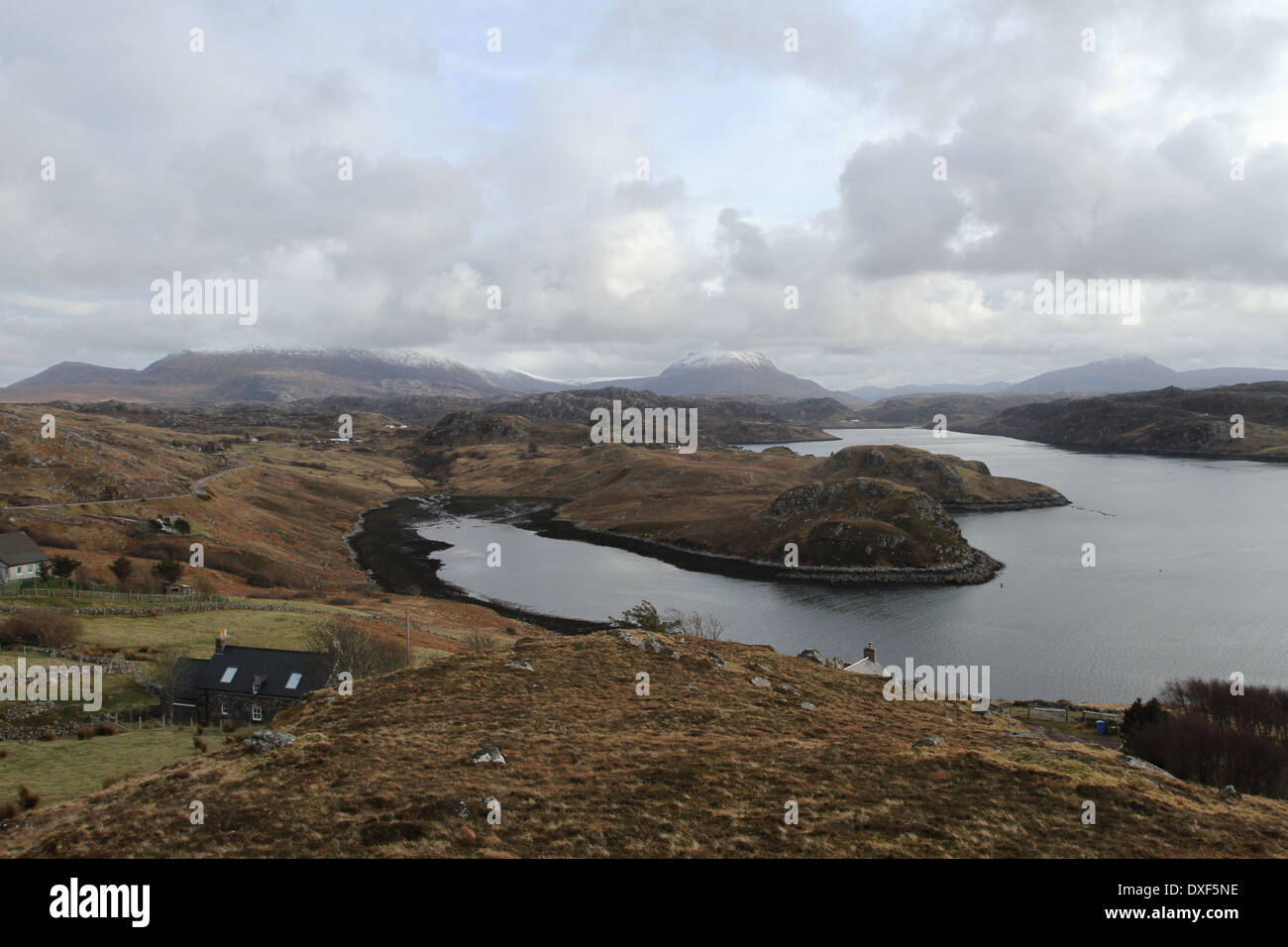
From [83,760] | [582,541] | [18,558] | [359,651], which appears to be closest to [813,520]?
[582,541]

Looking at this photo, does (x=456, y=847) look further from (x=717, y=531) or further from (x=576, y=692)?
(x=717, y=531)

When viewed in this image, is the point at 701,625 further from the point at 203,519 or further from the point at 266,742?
the point at 203,519

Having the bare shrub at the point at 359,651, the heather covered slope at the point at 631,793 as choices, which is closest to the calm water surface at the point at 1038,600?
the bare shrub at the point at 359,651

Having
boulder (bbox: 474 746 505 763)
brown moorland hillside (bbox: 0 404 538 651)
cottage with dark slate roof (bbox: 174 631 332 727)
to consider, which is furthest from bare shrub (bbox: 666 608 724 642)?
boulder (bbox: 474 746 505 763)

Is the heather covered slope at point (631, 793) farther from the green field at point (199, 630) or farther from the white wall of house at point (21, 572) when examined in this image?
the white wall of house at point (21, 572)

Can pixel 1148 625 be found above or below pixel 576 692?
below
